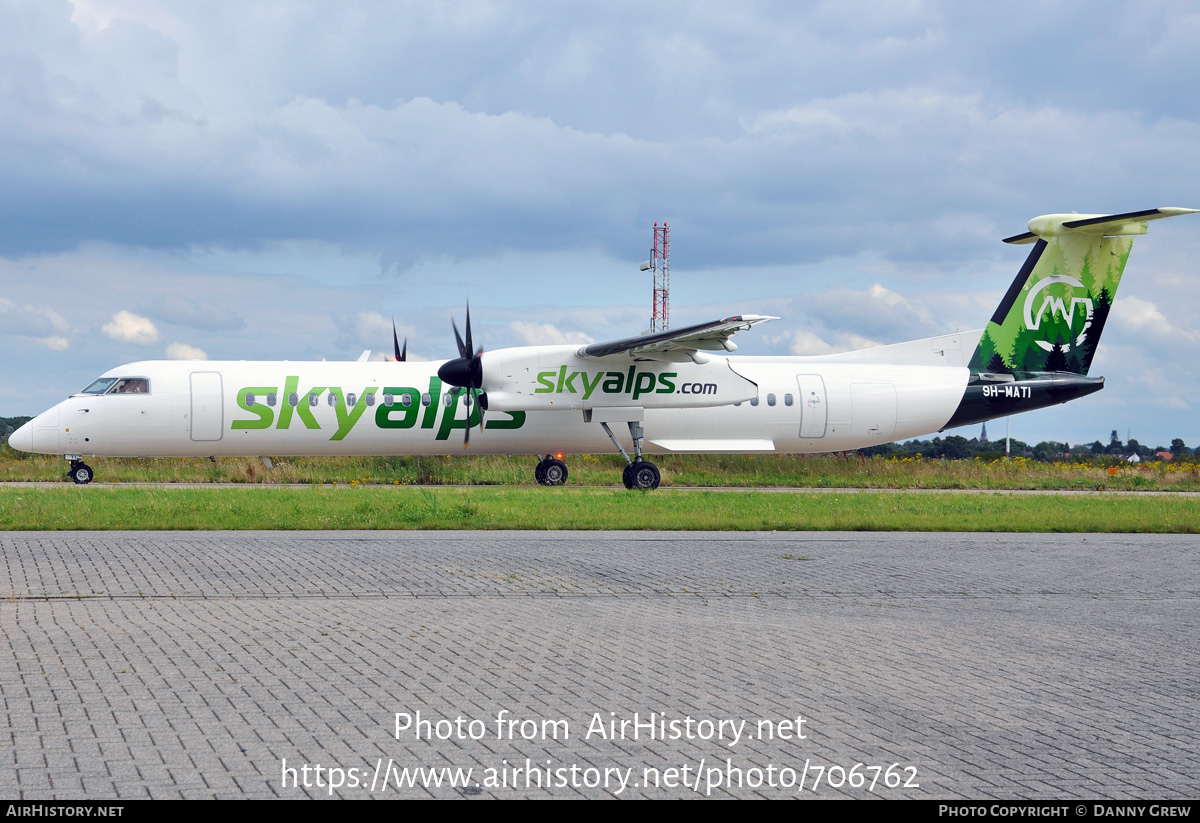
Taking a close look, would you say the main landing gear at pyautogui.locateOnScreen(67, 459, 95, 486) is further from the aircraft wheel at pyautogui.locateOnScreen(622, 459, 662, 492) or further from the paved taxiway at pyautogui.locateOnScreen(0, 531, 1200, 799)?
the paved taxiway at pyautogui.locateOnScreen(0, 531, 1200, 799)

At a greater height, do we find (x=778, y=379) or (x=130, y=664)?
(x=778, y=379)

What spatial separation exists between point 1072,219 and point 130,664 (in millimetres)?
26506

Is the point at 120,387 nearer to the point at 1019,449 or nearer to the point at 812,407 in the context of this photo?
the point at 812,407

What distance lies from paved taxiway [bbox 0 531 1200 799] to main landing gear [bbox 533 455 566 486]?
14.0 metres

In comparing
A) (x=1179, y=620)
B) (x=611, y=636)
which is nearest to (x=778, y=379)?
(x=1179, y=620)

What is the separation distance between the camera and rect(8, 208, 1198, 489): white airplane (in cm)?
2425

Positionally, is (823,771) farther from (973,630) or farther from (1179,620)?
(1179,620)

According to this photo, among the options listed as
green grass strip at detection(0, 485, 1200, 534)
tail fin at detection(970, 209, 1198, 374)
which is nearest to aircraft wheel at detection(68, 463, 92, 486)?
green grass strip at detection(0, 485, 1200, 534)

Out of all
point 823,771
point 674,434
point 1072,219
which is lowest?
point 823,771

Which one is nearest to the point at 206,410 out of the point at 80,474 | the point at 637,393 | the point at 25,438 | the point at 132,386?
the point at 132,386

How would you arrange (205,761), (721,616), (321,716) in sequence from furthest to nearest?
1. (721,616)
2. (321,716)
3. (205,761)

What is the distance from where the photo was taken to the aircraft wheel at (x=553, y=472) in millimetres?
27094

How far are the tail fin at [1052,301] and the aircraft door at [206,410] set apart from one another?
63.5 feet

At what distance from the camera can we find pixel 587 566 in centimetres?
1213
